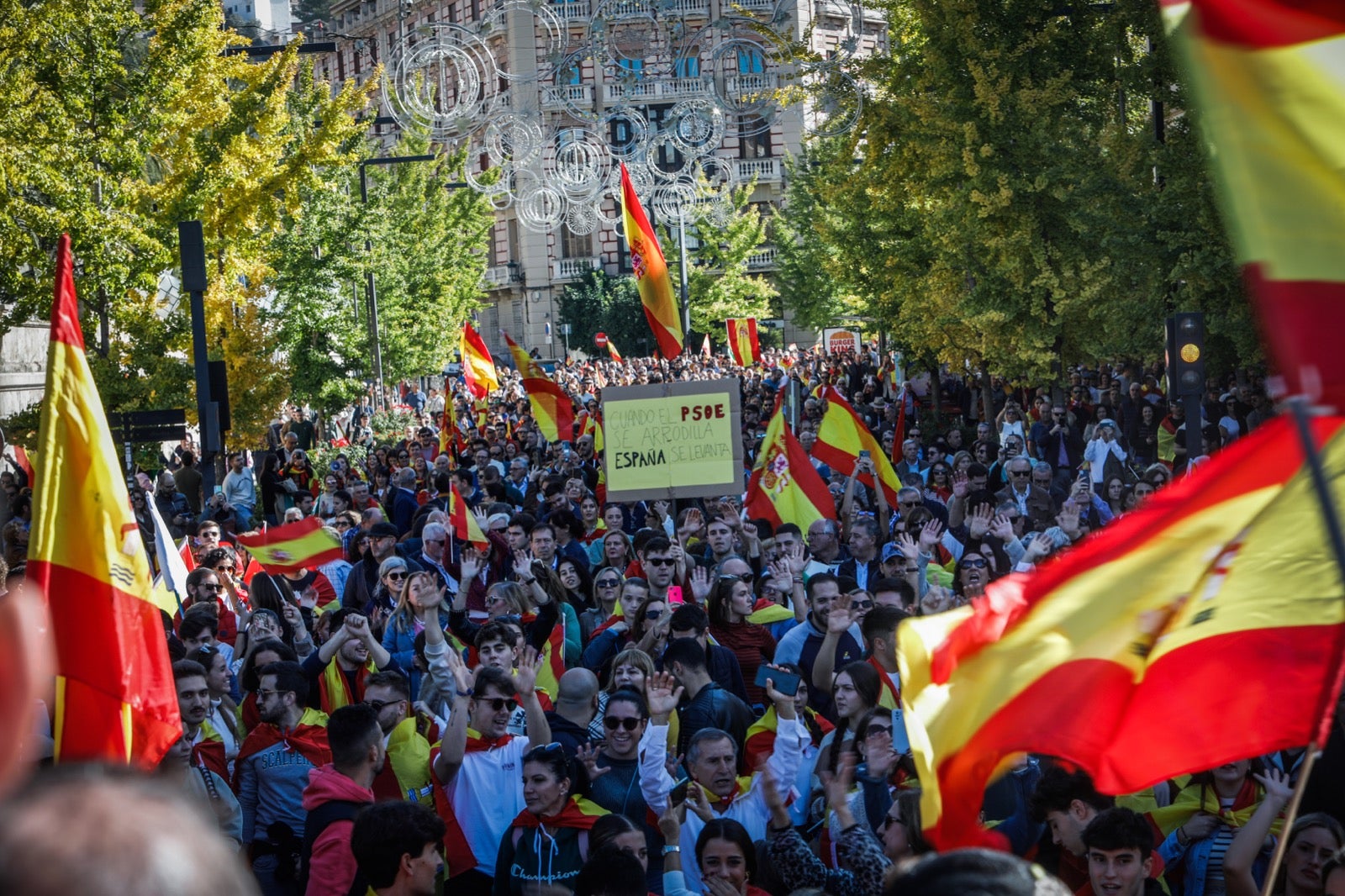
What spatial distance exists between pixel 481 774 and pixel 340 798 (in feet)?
2.65

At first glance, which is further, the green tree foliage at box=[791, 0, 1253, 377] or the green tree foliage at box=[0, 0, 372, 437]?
the green tree foliage at box=[0, 0, 372, 437]

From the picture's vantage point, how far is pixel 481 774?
6.79 m

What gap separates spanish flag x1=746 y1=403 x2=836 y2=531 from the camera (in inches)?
572

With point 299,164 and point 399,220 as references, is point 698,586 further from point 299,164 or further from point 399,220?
point 399,220

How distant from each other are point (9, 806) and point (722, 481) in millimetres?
12329

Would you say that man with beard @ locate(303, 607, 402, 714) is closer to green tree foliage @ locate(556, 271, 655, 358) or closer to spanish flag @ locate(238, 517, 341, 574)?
spanish flag @ locate(238, 517, 341, 574)

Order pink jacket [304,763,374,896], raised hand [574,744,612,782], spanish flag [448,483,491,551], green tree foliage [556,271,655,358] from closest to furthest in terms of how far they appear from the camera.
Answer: pink jacket [304,763,374,896] → raised hand [574,744,612,782] → spanish flag [448,483,491,551] → green tree foliage [556,271,655,358]

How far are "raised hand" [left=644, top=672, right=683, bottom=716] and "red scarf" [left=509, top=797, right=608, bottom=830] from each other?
0.57 m

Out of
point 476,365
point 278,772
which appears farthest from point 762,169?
point 278,772

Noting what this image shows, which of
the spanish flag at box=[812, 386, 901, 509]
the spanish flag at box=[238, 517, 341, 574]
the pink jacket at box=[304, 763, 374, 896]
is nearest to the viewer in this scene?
the pink jacket at box=[304, 763, 374, 896]

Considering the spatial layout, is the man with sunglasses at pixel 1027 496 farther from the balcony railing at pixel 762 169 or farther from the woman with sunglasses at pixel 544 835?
the balcony railing at pixel 762 169

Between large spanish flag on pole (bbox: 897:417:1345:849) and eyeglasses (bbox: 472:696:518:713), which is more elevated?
large spanish flag on pole (bbox: 897:417:1345:849)

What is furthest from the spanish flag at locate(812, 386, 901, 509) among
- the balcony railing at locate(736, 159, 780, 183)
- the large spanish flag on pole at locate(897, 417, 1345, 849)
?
the balcony railing at locate(736, 159, 780, 183)

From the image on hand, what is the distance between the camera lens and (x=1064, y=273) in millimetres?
22938
